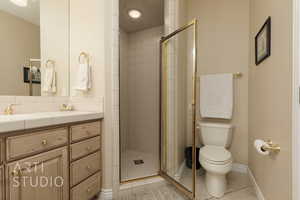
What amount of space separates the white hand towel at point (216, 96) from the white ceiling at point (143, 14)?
1308mm

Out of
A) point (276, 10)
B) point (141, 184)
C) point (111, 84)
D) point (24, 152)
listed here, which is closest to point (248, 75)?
point (276, 10)

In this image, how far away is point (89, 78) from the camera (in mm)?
1462

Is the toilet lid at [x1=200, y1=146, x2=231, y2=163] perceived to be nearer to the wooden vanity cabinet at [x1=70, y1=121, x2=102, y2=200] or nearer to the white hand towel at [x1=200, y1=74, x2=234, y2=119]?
the white hand towel at [x1=200, y1=74, x2=234, y2=119]

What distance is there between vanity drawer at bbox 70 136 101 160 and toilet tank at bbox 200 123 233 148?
1415mm

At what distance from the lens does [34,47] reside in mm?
1432

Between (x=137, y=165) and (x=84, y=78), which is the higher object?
(x=84, y=78)

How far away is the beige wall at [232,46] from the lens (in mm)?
1999

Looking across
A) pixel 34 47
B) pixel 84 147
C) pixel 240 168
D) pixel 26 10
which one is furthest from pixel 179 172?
pixel 26 10

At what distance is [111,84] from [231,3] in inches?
83.3

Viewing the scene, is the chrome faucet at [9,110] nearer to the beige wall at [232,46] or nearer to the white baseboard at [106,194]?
the white baseboard at [106,194]

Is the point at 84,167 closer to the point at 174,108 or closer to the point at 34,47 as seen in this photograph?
the point at 174,108

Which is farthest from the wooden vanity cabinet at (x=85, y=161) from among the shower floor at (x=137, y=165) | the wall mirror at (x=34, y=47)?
the wall mirror at (x=34, y=47)

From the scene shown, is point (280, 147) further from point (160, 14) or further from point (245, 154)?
point (160, 14)

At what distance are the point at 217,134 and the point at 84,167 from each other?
5.41ft
